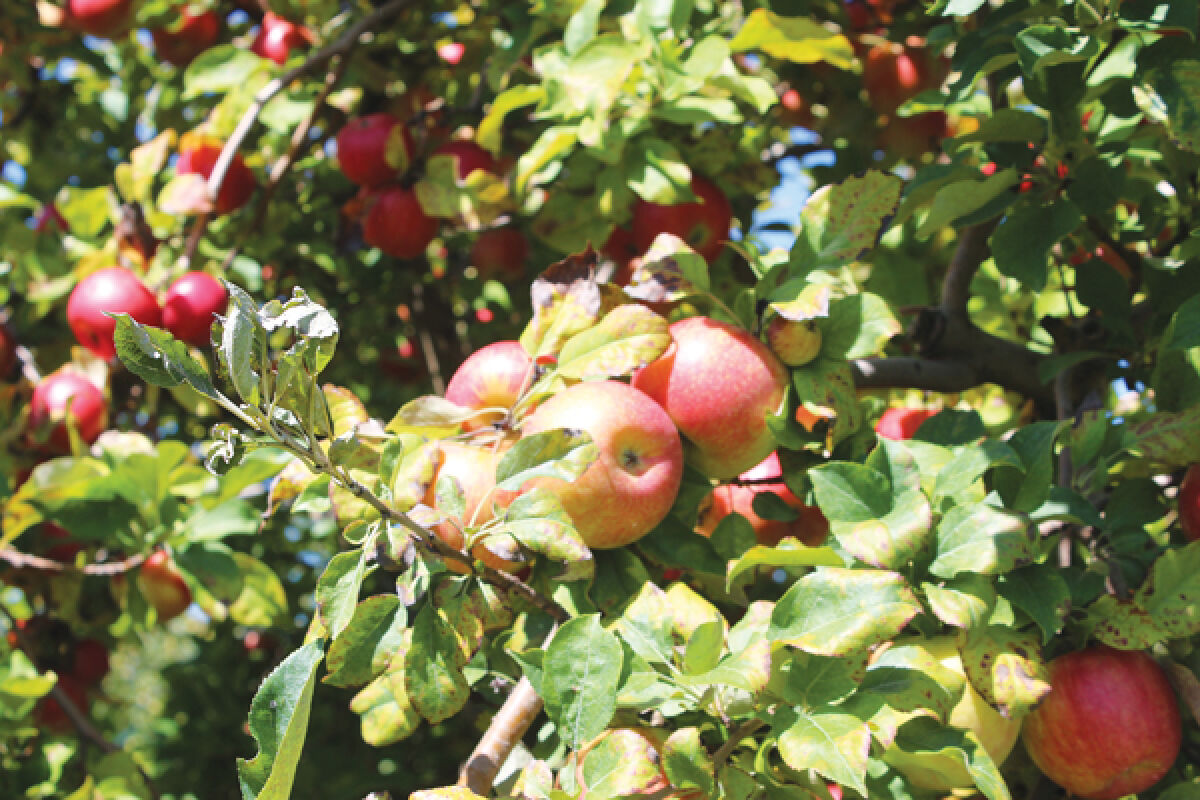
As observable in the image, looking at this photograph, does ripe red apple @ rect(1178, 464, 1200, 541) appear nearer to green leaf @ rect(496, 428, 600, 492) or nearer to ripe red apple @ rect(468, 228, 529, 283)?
green leaf @ rect(496, 428, 600, 492)

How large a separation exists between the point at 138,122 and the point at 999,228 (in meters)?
2.33

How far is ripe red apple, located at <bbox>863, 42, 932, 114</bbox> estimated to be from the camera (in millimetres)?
2076

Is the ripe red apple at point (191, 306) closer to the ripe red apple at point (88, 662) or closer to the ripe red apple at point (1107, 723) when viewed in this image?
the ripe red apple at point (88, 662)

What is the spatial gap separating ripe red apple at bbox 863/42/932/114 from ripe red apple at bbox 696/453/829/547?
120cm

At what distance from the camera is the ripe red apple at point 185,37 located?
2.16 m

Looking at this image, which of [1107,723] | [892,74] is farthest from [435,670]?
[892,74]

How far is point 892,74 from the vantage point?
81.7 inches

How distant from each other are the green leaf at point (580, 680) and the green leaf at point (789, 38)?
3.04 feet

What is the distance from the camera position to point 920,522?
2.74 feet

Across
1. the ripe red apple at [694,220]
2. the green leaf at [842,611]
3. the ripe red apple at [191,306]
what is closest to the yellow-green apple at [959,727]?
the green leaf at [842,611]

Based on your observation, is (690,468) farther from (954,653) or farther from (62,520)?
(62,520)

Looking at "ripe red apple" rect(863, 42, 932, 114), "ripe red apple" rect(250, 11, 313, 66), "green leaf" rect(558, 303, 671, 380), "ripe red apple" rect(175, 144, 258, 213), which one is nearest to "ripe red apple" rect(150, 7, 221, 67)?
"ripe red apple" rect(250, 11, 313, 66)

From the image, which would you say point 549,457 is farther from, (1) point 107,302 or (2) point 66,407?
(2) point 66,407

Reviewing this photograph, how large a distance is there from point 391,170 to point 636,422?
3.21 ft
